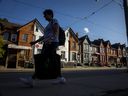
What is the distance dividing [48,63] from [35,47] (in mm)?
35749

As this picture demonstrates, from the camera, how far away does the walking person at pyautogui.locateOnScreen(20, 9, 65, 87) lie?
370 cm

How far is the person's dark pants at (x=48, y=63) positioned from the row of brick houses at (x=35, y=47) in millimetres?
24221

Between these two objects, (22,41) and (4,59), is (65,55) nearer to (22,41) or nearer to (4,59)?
(22,41)

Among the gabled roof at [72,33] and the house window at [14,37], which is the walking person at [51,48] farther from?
the gabled roof at [72,33]

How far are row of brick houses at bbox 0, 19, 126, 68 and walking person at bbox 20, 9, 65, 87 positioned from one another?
24002 mm

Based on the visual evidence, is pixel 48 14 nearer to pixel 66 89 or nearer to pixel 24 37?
pixel 66 89

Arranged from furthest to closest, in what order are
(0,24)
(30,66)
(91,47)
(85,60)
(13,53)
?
(91,47), (85,60), (0,24), (13,53), (30,66)

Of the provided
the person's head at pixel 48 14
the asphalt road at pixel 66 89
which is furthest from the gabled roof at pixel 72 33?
the person's head at pixel 48 14

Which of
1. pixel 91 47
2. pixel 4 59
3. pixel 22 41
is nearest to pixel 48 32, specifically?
pixel 4 59

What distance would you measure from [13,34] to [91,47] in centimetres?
2915

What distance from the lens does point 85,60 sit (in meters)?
54.8

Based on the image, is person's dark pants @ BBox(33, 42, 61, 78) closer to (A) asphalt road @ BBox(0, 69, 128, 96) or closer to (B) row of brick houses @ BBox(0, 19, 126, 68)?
(A) asphalt road @ BBox(0, 69, 128, 96)

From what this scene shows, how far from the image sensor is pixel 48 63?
3730 millimetres

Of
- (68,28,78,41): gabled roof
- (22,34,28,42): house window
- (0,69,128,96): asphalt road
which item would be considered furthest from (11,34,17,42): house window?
(0,69,128,96): asphalt road
